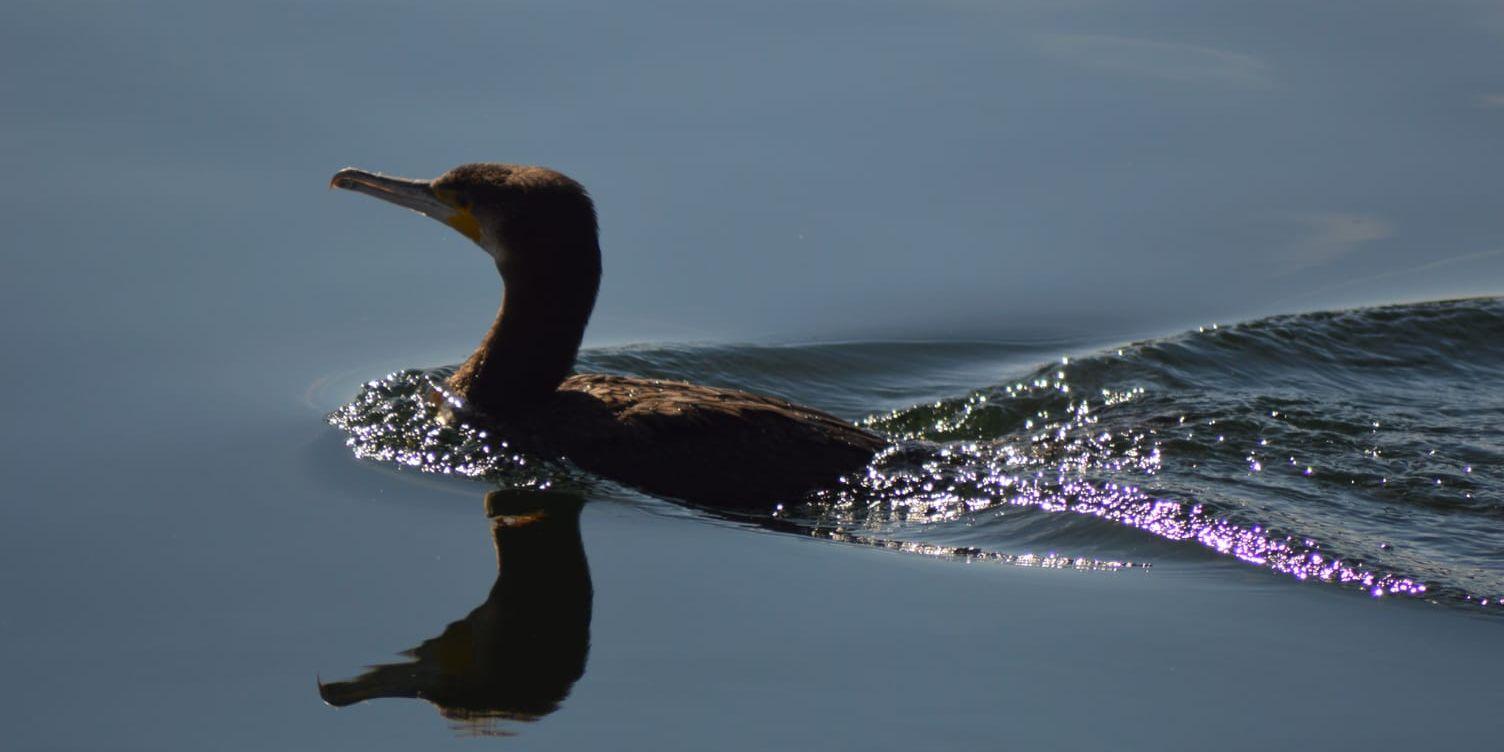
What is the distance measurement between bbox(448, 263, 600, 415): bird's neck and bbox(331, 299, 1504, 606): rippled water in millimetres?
254

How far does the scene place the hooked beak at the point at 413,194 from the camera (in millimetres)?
8812

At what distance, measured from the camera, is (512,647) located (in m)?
6.82

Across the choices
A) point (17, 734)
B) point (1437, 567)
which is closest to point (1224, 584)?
point (1437, 567)

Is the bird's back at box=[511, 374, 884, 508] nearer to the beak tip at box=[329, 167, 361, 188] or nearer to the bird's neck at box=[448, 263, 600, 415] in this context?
the bird's neck at box=[448, 263, 600, 415]

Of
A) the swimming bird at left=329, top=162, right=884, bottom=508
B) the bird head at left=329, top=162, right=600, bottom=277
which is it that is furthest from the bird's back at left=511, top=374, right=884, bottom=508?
the bird head at left=329, top=162, right=600, bottom=277

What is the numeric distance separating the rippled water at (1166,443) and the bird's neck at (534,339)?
0.25m

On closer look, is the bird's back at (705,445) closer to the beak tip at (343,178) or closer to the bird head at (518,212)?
the bird head at (518,212)

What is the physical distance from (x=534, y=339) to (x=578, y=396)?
32cm

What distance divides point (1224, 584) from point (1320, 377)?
280cm

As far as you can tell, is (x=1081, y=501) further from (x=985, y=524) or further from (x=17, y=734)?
(x=17, y=734)

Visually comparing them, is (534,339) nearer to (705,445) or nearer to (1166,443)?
(705,445)

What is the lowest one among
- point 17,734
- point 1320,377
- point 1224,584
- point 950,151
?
point 17,734

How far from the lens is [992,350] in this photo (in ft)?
34.1

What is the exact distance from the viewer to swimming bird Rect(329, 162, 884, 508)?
8219 millimetres
